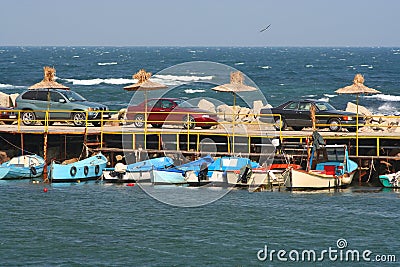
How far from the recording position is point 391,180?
1247 inches

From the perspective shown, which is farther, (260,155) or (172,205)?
(260,155)

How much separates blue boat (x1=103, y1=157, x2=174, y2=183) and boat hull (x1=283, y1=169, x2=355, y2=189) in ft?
17.0

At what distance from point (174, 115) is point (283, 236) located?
12738 millimetres

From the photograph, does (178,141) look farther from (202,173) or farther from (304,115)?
(304,115)

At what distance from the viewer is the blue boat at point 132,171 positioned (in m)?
32.4

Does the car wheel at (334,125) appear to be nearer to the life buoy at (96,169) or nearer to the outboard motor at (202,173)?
the outboard motor at (202,173)

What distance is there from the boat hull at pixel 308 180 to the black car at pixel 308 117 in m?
4.54

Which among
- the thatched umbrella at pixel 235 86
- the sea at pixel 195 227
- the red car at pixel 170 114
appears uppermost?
the thatched umbrella at pixel 235 86

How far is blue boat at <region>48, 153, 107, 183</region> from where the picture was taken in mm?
32938

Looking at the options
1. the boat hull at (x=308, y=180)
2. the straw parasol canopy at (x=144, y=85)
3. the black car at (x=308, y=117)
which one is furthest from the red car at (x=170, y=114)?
the boat hull at (x=308, y=180)

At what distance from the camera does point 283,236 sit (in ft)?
82.3

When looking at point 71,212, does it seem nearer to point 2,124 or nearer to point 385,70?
point 2,124

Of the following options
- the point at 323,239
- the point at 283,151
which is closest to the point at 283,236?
the point at 323,239

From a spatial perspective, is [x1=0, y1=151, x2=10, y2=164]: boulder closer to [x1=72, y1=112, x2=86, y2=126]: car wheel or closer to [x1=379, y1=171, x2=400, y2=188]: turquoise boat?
[x1=72, y1=112, x2=86, y2=126]: car wheel
